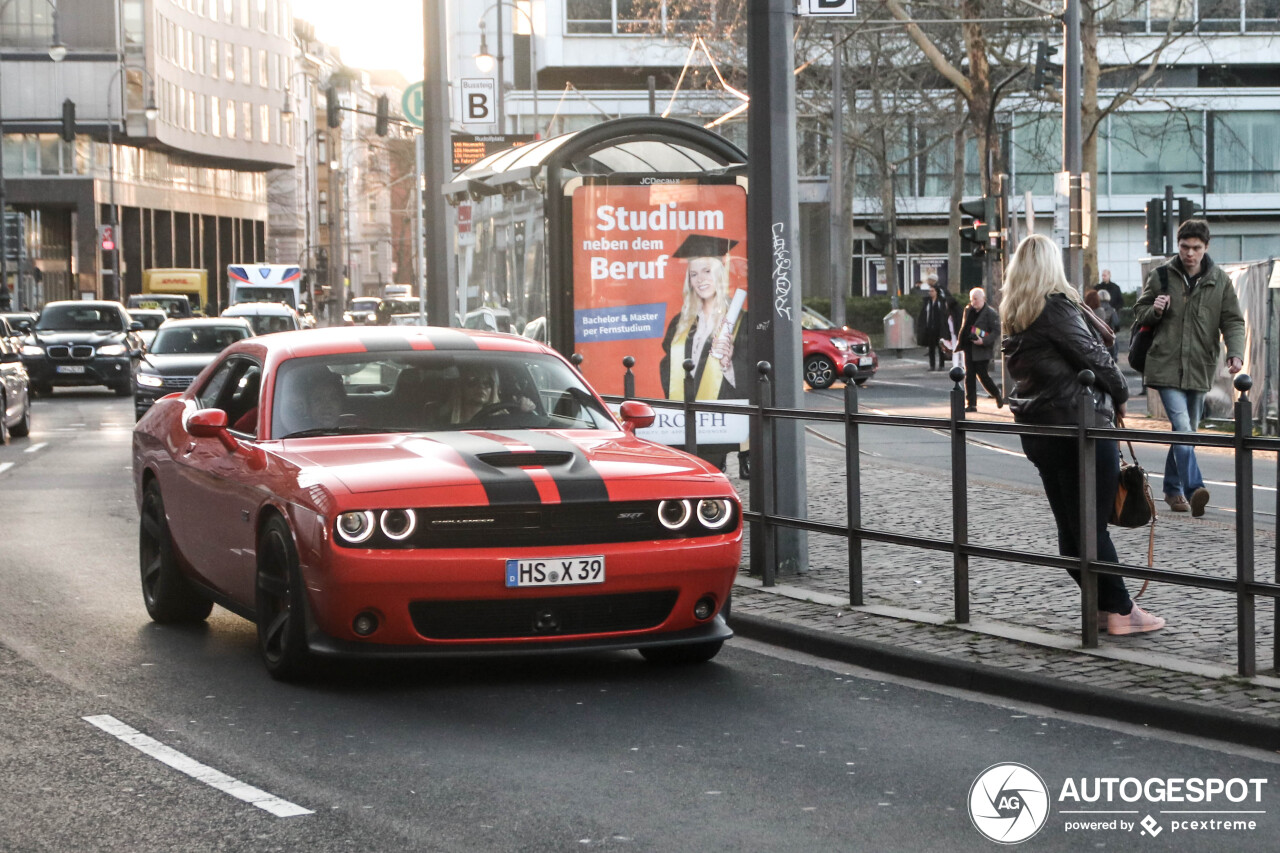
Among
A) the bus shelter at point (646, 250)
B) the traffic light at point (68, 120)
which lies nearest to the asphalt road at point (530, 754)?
the bus shelter at point (646, 250)

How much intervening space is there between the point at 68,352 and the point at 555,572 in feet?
98.7

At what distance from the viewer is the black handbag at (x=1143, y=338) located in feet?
43.7

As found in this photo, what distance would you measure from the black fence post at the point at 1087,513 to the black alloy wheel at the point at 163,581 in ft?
13.2

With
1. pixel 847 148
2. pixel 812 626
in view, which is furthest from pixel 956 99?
pixel 812 626

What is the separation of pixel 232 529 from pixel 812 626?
8.52ft

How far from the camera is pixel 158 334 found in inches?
1049

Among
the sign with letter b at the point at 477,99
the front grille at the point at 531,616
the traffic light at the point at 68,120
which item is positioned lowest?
the front grille at the point at 531,616

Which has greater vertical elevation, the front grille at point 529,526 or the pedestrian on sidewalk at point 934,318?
the pedestrian on sidewalk at point 934,318

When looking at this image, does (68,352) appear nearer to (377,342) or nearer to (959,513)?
(377,342)

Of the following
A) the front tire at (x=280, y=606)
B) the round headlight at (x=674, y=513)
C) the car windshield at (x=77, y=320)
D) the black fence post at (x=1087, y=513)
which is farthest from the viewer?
the car windshield at (x=77, y=320)

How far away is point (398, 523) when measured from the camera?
7.02 metres

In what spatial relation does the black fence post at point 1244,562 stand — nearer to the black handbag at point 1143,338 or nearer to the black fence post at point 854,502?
the black fence post at point 854,502

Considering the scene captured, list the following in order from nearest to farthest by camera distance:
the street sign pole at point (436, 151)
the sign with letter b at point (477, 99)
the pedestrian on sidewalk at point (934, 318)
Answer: the street sign pole at point (436, 151), the sign with letter b at point (477, 99), the pedestrian on sidewalk at point (934, 318)

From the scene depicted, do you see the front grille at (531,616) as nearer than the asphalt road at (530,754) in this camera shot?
No
